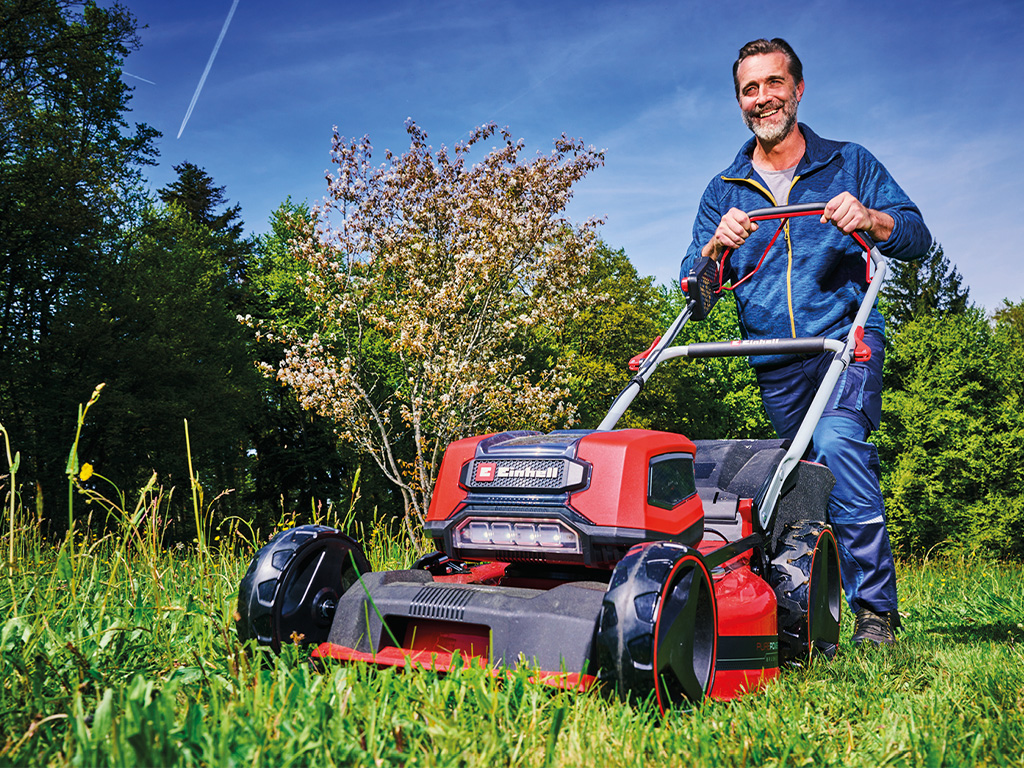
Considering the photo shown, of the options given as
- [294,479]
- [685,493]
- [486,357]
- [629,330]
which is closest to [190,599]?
[685,493]

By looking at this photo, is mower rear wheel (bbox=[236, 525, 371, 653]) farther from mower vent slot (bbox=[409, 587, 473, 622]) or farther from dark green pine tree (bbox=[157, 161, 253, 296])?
dark green pine tree (bbox=[157, 161, 253, 296])

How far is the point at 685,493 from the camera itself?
2.47 m

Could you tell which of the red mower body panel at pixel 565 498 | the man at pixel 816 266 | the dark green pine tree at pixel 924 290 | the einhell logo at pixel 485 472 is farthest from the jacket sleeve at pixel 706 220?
the dark green pine tree at pixel 924 290

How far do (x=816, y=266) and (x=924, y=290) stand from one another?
36453mm

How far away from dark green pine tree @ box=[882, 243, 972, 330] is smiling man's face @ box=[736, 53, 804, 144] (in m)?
34.6

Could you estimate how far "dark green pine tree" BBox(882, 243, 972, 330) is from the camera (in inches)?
1390

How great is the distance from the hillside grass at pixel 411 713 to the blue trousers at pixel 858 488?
1.95ft

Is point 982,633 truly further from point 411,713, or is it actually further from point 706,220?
point 411,713

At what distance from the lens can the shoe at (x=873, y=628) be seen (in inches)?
131

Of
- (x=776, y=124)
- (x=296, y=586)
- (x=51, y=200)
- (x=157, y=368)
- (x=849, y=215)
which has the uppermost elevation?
(x=51, y=200)

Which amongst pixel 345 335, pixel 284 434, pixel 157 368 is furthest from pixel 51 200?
pixel 284 434

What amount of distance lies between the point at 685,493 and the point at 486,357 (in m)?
11.3

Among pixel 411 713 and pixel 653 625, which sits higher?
pixel 653 625

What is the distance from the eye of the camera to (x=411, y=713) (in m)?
1.81
